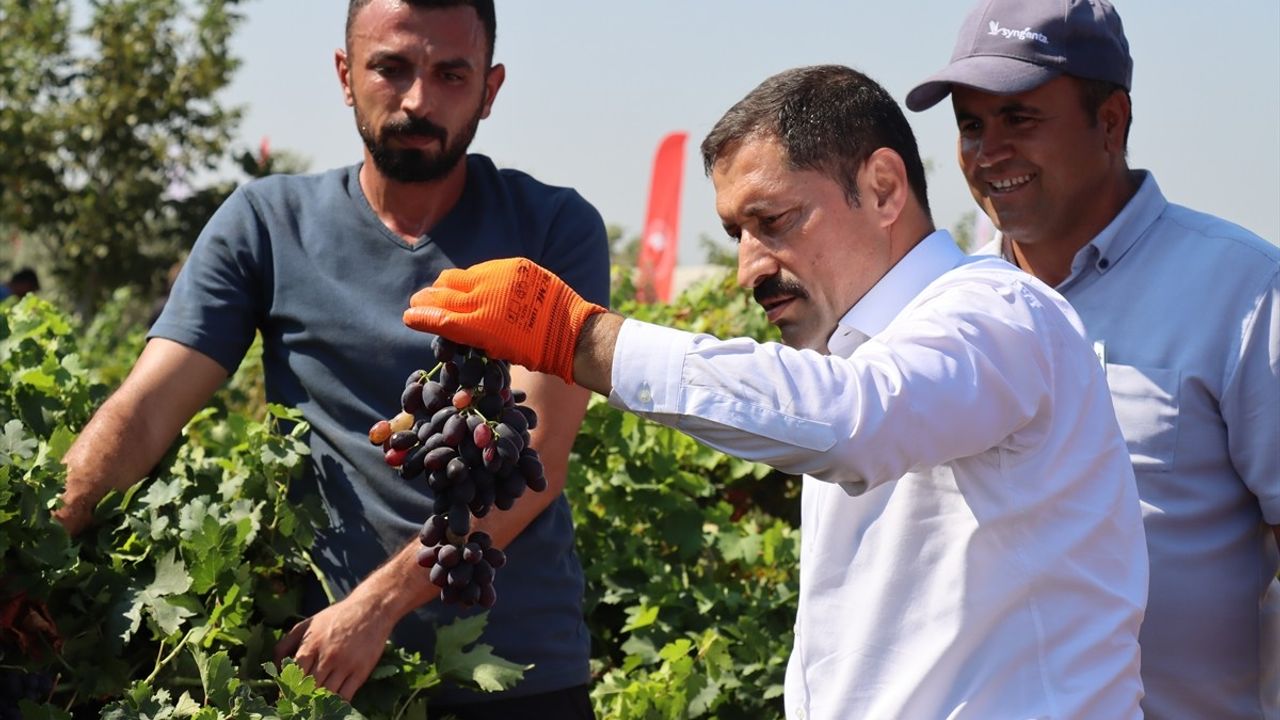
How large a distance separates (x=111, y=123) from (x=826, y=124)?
1688cm

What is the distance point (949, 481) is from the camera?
2.01 m

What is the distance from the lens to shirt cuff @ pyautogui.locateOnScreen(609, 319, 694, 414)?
6.19 ft

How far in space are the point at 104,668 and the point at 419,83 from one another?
4.25 ft

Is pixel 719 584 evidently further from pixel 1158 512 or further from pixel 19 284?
pixel 19 284

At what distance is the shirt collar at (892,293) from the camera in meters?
2.14

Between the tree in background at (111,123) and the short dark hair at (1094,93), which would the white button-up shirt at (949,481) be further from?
the tree in background at (111,123)

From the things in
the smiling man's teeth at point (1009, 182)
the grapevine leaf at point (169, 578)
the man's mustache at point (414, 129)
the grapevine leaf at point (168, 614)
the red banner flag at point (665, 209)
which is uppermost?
the man's mustache at point (414, 129)

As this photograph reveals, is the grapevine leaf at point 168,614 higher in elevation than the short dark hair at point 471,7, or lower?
lower

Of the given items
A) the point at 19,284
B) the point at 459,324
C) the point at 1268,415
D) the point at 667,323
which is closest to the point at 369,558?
the point at 459,324

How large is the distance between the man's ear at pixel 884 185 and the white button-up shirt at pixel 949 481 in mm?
104

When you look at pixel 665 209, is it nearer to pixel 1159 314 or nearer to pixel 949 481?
pixel 1159 314

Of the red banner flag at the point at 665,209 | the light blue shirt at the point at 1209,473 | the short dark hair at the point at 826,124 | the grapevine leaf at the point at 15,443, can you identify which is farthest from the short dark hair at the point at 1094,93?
the red banner flag at the point at 665,209

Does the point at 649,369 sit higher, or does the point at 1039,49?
the point at 1039,49

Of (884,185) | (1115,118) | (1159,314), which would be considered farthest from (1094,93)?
(884,185)
